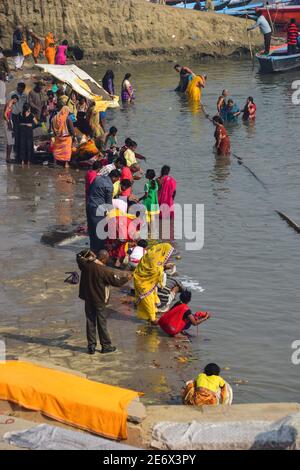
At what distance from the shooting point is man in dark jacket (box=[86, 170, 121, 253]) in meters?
14.6

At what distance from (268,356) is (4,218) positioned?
267 inches

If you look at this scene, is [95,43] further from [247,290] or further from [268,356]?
[268,356]

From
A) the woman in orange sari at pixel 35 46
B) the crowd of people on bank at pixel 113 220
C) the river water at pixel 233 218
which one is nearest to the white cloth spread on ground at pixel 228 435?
the crowd of people on bank at pixel 113 220

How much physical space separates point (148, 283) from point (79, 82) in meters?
13.2

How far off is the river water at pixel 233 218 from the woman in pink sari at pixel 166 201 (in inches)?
26.6

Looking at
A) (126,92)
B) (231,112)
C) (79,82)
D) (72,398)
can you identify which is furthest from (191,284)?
(126,92)

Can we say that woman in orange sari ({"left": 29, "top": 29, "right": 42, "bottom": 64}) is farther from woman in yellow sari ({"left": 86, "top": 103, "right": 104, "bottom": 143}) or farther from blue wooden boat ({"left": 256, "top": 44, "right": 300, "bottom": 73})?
woman in yellow sari ({"left": 86, "top": 103, "right": 104, "bottom": 143})

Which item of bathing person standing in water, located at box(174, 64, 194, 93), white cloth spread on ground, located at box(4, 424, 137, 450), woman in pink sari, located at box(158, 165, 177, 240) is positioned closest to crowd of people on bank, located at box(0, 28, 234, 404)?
woman in pink sari, located at box(158, 165, 177, 240)

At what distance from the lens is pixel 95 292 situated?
1114cm

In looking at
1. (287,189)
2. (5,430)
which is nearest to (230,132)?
(287,189)

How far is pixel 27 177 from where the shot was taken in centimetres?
2027

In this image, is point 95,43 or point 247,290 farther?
point 95,43

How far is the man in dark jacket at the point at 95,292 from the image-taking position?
11133mm

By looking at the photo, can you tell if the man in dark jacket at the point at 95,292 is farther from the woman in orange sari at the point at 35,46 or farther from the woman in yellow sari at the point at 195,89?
the woman in orange sari at the point at 35,46
